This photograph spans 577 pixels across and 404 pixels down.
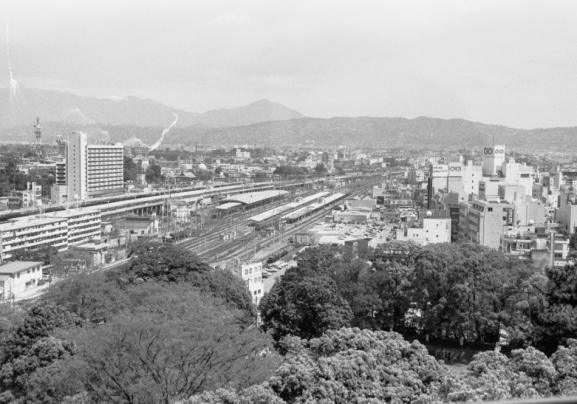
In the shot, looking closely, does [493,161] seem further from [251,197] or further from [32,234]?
[32,234]

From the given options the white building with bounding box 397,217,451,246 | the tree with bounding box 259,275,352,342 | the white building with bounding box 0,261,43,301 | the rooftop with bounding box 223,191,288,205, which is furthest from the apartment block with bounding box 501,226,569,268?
the rooftop with bounding box 223,191,288,205

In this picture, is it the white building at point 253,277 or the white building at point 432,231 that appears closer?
the white building at point 253,277

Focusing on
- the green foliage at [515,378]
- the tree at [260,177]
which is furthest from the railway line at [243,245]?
the tree at [260,177]

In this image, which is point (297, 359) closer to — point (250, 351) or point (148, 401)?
point (250, 351)

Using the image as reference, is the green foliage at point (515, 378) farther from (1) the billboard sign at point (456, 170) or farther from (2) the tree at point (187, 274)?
(1) the billboard sign at point (456, 170)

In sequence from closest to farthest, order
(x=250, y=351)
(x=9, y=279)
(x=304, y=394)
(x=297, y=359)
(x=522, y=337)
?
1. (x=304, y=394)
2. (x=297, y=359)
3. (x=250, y=351)
4. (x=522, y=337)
5. (x=9, y=279)

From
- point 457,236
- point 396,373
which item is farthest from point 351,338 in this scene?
point 457,236
